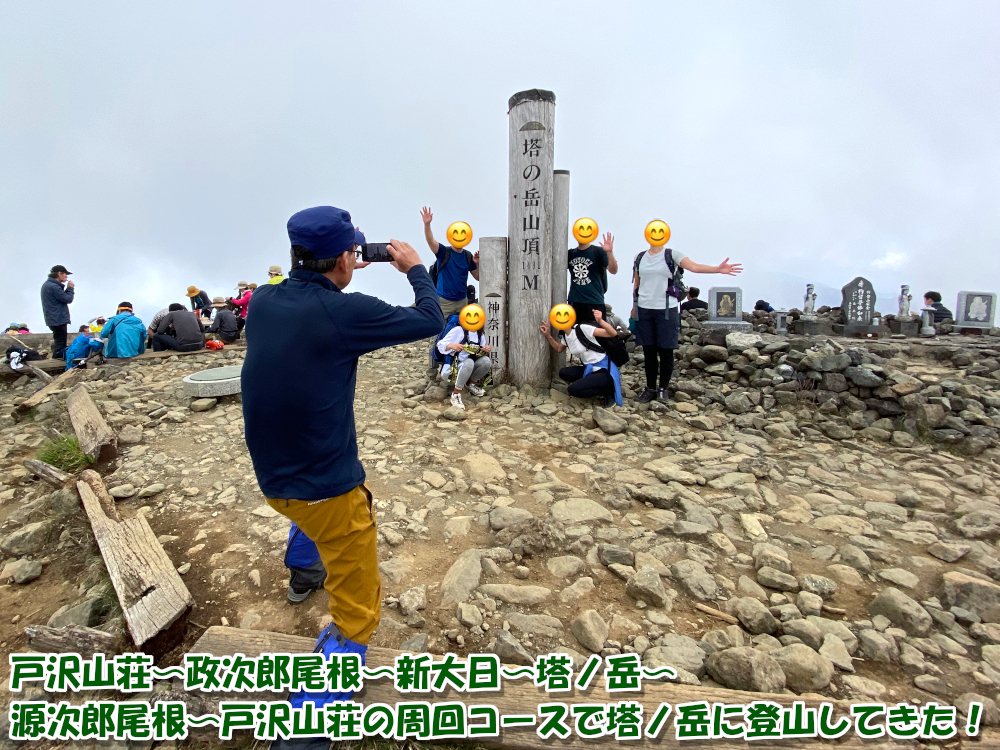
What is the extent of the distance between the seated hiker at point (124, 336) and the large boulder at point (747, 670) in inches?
443

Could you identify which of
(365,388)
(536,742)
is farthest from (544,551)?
(365,388)

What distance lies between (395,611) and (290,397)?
1.61 metres

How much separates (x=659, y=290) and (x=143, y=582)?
594cm

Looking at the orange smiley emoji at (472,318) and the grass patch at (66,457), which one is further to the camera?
the orange smiley emoji at (472,318)

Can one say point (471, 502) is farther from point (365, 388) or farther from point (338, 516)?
point (365, 388)

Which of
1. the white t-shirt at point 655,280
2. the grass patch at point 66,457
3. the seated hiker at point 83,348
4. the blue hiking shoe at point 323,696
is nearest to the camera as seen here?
the blue hiking shoe at point 323,696

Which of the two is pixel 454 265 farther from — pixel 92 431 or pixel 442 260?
pixel 92 431

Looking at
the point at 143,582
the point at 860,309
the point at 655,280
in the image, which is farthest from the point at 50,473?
the point at 860,309

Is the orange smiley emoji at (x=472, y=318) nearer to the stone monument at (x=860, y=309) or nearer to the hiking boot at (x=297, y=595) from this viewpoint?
the hiking boot at (x=297, y=595)

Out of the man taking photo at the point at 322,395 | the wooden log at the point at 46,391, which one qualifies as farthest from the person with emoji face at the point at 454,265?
the wooden log at the point at 46,391

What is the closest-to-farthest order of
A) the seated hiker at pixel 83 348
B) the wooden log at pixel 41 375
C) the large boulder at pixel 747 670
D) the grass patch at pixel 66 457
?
the large boulder at pixel 747 670 → the grass patch at pixel 66 457 → the wooden log at pixel 41 375 → the seated hiker at pixel 83 348

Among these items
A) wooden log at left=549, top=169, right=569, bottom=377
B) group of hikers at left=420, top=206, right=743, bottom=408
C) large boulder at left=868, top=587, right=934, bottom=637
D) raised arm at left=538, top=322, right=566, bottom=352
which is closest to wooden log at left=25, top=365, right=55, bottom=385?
group of hikers at left=420, top=206, right=743, bottom=408

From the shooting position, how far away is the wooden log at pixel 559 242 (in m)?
7.21

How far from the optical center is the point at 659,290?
257 inches
